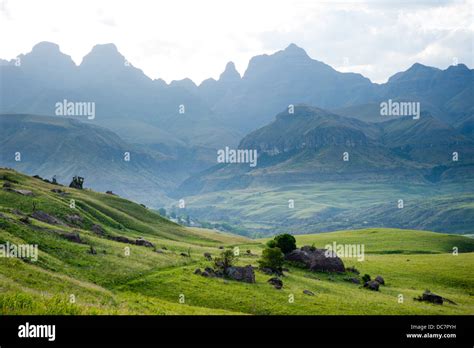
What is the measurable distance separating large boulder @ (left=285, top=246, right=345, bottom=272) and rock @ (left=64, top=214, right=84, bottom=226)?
41.3 m

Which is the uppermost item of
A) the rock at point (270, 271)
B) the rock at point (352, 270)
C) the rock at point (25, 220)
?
the rock at point (25, 220)

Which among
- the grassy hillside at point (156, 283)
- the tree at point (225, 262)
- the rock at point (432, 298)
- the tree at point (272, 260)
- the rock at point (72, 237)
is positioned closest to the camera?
the grassy hillside at point (156, 283)

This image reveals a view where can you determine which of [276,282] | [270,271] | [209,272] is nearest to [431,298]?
[276,282]

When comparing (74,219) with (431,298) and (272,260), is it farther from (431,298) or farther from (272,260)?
(431,298)

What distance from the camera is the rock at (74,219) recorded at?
82.4 metres

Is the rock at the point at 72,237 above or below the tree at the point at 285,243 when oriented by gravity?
above

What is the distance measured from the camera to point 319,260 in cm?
7588

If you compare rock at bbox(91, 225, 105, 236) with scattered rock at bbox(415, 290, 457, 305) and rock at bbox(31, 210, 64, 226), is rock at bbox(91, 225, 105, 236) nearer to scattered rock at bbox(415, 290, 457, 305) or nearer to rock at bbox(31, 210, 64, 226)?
rock at bbox(31, 210, 64, 226)

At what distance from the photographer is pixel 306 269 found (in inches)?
2980

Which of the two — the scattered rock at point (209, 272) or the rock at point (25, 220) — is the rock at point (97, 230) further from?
the scattered rock at point (209, 272)

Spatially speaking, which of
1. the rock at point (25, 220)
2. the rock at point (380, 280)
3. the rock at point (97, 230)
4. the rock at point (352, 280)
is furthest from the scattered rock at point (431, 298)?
the rock at point (97, 230)

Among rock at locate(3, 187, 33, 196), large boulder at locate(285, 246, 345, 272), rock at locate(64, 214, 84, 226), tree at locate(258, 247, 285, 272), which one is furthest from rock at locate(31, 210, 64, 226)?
large boulder at locate(285, 246, 345, 272)

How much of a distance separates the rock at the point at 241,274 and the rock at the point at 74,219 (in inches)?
1483
